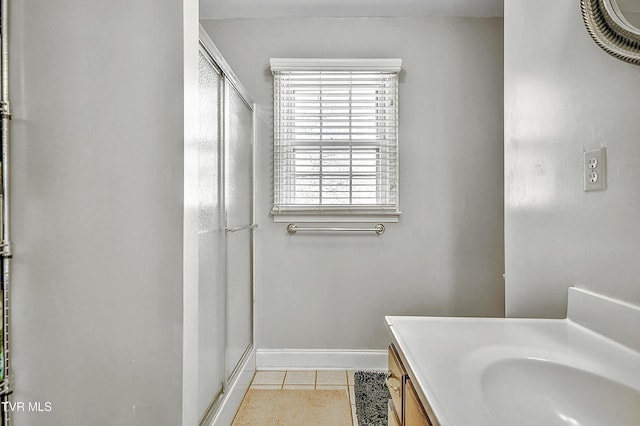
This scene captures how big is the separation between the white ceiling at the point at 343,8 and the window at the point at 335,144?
380 mm

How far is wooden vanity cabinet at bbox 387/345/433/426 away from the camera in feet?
2.43

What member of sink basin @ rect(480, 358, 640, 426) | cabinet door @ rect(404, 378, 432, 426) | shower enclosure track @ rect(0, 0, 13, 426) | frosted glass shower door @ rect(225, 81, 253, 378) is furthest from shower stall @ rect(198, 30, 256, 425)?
sink basin @ rect(480, 358, 640, 426)

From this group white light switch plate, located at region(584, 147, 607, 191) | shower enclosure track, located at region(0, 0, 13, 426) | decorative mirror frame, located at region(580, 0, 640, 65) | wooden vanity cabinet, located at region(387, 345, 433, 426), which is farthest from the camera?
shower enclosure track, located at region(0, 0, 13, 426)

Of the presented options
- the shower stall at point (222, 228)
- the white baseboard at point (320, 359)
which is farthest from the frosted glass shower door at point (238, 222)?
the white baseboard at point (320, 359)

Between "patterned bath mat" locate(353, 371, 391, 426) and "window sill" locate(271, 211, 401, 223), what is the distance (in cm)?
98

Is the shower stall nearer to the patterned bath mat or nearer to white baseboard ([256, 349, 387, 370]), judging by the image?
white baseboard ([256, 349, 387, 370])

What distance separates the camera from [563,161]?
113 centimetres

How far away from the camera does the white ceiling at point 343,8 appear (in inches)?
92.0

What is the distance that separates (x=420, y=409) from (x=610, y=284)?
2.05 feet

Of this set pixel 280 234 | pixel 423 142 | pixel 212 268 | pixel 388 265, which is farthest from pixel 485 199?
pixel 212 268

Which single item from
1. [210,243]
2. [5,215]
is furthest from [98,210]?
[210,243]

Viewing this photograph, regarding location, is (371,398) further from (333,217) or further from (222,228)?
(222,228)

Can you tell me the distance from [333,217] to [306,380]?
104 centimetres

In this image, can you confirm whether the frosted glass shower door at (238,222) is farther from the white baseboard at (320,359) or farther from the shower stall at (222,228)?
the white baseboard at (320,359)
